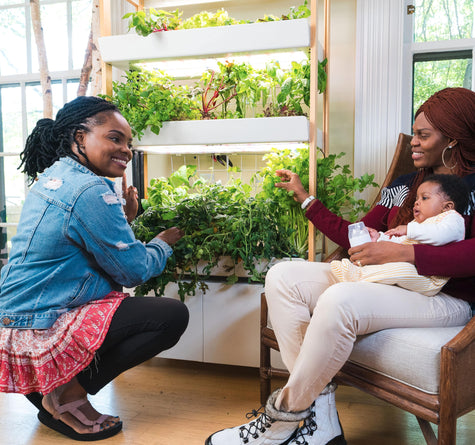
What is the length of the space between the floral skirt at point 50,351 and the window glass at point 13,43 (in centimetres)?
239

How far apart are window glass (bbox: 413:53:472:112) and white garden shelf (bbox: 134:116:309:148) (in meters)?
1.04

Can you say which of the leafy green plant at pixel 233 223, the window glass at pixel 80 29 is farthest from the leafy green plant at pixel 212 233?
the window glass at pixel 80 29

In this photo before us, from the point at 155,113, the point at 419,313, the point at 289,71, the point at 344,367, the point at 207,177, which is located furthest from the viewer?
the point at 207,177

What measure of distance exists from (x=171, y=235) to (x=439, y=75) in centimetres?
172

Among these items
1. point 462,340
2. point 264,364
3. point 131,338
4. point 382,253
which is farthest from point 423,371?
point 131,338

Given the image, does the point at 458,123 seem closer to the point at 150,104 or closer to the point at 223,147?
the point at 223,147

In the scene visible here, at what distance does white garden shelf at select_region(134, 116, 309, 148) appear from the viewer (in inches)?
77.0

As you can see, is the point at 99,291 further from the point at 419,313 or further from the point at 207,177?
the point at 207,177

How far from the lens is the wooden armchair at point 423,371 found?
1.17m

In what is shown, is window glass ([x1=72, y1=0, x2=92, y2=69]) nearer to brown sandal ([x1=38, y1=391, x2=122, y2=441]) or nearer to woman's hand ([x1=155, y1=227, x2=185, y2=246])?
woman's hand ([x1=155, y1=227, x2=185, y2=246])

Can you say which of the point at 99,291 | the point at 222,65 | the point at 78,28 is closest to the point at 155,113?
the point at 222,65

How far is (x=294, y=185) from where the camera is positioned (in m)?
2.00

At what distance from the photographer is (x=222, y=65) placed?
7.09ft

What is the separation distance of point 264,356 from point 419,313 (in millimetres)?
701
